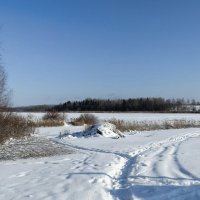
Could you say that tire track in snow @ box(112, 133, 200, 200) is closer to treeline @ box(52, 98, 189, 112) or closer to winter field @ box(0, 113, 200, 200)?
winter field @ box(0, 113, 200, 200)

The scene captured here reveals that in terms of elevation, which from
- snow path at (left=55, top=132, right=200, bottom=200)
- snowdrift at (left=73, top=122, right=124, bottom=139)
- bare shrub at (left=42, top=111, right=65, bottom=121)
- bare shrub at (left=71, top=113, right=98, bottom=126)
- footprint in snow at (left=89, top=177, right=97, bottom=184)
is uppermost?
bare shrub at (left=42, top=111, right=65, bottom=121)

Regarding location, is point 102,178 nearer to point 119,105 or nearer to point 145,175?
point 145,175

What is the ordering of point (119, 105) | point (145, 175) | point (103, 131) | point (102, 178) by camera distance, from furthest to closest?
1. point (119, 105)
2. point (103, 131)
3. point (145, 175)
4. point (102, 178)

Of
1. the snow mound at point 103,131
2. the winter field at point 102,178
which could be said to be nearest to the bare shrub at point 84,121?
the snow mound at point 103,131

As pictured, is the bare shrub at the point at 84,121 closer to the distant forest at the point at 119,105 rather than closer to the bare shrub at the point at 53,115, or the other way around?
the bare shrub at the point at 53,115

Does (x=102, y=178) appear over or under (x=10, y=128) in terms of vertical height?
under

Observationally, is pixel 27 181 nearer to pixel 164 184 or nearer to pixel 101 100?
pixel 164 184

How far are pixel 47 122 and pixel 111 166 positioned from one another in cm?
2586

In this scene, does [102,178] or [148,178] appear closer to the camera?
[148,178]

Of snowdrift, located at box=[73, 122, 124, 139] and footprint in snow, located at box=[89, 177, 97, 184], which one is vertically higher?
snowdrift, located at box=[73, 122, 124, 139]

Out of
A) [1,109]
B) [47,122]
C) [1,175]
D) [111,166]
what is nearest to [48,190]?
[1,175]

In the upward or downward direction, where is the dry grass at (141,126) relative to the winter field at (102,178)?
upward

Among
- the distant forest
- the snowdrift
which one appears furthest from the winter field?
the distant forest

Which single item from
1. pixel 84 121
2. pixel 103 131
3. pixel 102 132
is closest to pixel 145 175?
pixel 102 132
